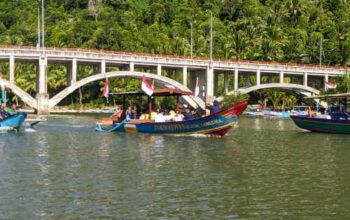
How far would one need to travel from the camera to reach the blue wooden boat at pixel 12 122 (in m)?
48.2

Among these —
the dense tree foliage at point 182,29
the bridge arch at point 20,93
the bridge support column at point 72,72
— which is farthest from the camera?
the dense tree foliage at point 182,29

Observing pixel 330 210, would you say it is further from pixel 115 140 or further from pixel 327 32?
pixel 327 32

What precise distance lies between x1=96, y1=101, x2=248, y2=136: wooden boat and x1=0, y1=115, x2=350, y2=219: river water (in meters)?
3.03

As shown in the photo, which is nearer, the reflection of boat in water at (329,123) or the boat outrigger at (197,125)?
the boat outrigger at (197,125)

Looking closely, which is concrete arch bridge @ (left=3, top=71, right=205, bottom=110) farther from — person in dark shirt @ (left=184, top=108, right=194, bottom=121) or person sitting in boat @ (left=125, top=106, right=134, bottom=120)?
person in dark shirt @ (left=184, top=108, right=194, bottom=121)

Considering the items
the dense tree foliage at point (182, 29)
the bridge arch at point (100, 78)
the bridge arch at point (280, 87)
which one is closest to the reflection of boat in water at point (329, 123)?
the bridge arch at point (100, 78)

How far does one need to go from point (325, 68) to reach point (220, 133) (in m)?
67.5

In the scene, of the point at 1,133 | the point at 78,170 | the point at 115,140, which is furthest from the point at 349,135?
the point at 78,170

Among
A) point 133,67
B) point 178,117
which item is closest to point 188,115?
point 178,117

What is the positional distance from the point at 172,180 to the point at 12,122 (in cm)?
2616

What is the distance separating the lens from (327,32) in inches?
5546

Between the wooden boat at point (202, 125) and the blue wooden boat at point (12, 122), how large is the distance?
7.94 metres

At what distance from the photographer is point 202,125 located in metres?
44.5

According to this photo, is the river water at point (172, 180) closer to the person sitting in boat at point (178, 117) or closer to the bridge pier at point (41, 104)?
the person sitting in boat at point (178, 117)
